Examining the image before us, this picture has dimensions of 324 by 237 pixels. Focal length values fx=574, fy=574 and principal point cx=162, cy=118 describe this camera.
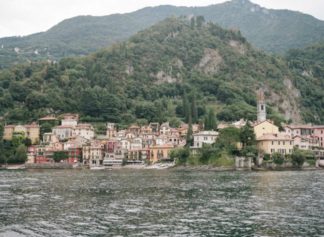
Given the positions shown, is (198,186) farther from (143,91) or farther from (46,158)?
(143,91)

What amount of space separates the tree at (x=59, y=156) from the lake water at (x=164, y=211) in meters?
68.7

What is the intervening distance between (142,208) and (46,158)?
299 ft

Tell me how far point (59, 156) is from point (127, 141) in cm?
1624

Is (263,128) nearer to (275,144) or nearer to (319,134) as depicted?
(275,144)

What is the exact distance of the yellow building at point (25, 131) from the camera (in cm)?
14125

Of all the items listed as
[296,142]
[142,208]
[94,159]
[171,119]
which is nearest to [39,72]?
[171,119]

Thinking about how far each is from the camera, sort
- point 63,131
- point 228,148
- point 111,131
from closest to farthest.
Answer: point 228,148 → point 63,131 → point 111,131

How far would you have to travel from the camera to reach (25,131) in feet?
468

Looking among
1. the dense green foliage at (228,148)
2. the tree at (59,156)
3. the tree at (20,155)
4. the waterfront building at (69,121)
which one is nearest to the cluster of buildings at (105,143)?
the tree at (59,156)

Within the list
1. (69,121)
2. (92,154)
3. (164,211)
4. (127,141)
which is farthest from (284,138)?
(164,211)

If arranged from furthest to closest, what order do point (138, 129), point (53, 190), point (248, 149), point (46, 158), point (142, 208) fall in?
point (138, 129)
point (46, 158)
point (248, 149)
point (53, 190)
point (142, 208)

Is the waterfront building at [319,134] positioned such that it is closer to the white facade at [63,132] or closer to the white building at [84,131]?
the white building at [84,131]

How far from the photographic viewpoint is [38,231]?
3353 cm

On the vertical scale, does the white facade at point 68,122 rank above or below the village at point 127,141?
above
